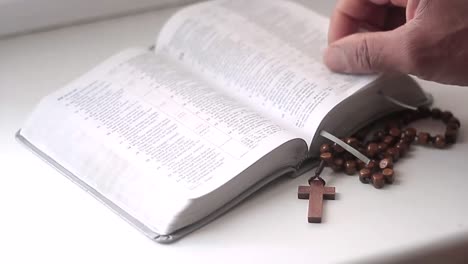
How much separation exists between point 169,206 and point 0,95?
0.35m

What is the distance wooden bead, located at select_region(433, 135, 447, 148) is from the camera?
822 millimetres

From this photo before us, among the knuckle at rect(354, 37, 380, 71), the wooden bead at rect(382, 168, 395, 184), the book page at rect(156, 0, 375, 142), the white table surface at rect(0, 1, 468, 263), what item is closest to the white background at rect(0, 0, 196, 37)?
the book page at rect(156, 0, 375, 142)

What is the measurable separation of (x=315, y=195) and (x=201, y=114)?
154 mm

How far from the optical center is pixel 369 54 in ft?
2.73

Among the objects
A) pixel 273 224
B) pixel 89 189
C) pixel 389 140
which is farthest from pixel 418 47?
pixel 89 189

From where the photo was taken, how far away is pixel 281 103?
33.4 inches

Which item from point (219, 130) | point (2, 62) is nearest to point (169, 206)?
point (219, 130)

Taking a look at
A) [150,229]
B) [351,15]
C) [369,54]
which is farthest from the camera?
[351,15]

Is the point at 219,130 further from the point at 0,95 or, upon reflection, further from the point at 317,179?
the point at 0,95

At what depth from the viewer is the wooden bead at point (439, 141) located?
2.70 feet

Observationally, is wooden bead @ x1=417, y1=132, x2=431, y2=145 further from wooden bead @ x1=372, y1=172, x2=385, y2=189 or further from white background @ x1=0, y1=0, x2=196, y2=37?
white background @ x1=0, y1=0, x2=196, y2=37

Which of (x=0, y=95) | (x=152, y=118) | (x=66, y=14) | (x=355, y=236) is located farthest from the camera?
(x=66, y=14)

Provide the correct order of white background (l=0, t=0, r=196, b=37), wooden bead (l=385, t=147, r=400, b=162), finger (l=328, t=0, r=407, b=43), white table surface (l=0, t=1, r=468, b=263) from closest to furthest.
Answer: white table surface (l=0, t=1, r=468, b=263) → wooden bead (l=385, t=147, r=400, b=162) → finger (l=328, t=0, r=407, b=43) → white background (l=0, t=0, r=196, b=37)

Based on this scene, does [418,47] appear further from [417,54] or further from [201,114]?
[201,114]
